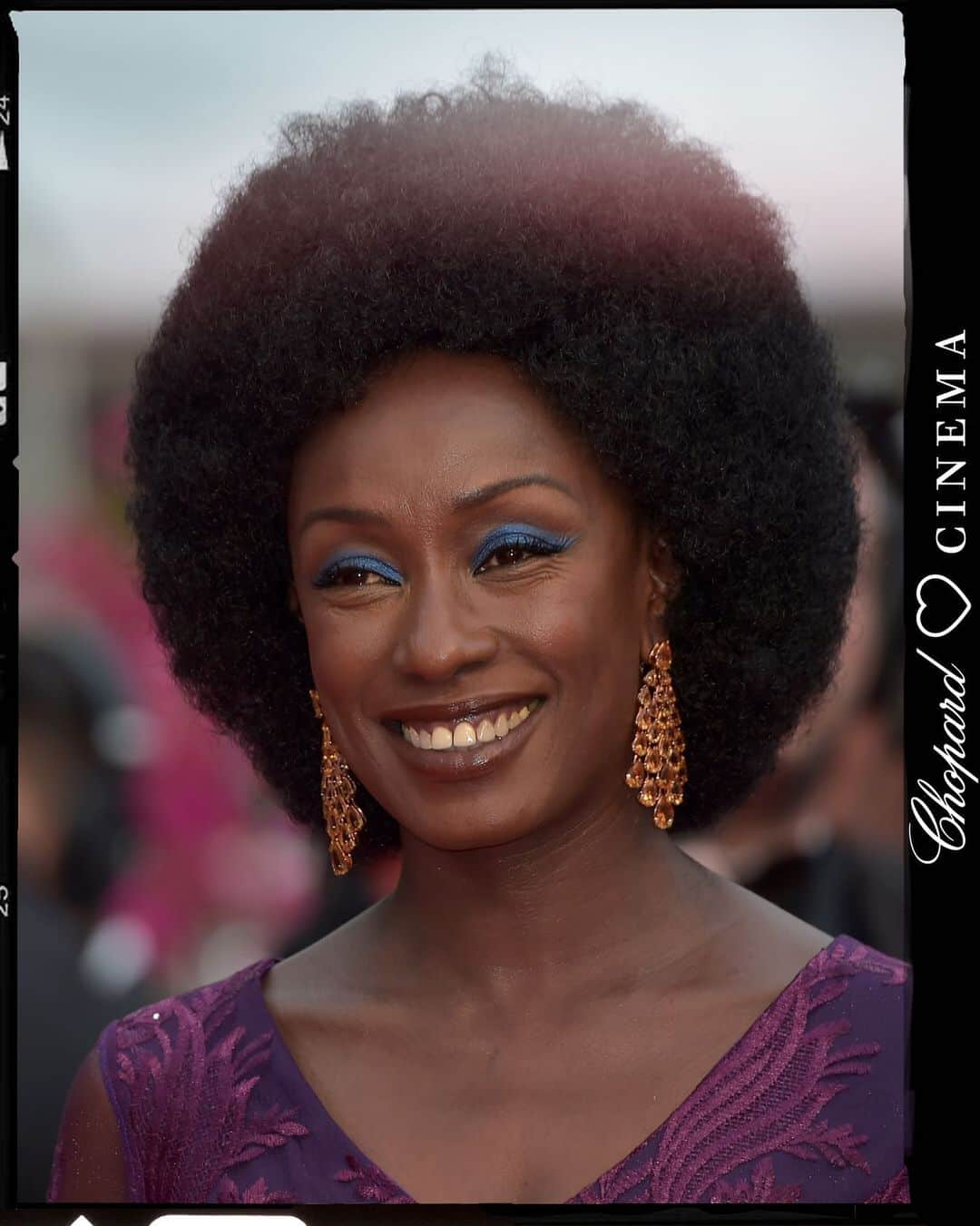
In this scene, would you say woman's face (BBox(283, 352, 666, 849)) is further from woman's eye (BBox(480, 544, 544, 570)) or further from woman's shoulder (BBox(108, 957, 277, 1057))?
woman's shoulder (BBox(108, 957, 277, 1057))

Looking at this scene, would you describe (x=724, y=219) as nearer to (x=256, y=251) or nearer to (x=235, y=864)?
(x=256, y=251)

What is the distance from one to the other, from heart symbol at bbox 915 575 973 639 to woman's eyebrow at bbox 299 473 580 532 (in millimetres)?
655

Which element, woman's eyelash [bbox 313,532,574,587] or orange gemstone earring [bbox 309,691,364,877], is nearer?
woman's eyelash [bbox 313,532,574,587]

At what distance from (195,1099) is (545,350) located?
57.8 inches

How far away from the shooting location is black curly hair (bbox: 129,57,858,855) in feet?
9.19

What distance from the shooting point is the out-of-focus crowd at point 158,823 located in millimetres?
3434

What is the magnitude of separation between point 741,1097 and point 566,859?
1.59 ft

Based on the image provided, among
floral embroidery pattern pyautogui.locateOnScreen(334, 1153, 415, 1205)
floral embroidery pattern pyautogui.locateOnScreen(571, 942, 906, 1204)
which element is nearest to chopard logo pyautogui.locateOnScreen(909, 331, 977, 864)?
floral embroidery pattern pyautogui.locateOnScreen(571, 942, 906, 1204)

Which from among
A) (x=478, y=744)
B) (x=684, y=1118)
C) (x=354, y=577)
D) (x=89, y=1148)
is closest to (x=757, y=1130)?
(x=684, y=1118)

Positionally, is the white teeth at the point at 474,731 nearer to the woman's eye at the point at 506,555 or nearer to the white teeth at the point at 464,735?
the white teeth at the point at 464,735

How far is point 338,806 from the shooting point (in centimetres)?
308

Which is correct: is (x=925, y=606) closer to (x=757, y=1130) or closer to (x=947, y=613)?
(x=947, y=613)

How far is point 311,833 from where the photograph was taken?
3.54 m

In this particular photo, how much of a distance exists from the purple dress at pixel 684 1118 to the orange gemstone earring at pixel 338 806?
13.4 inches
